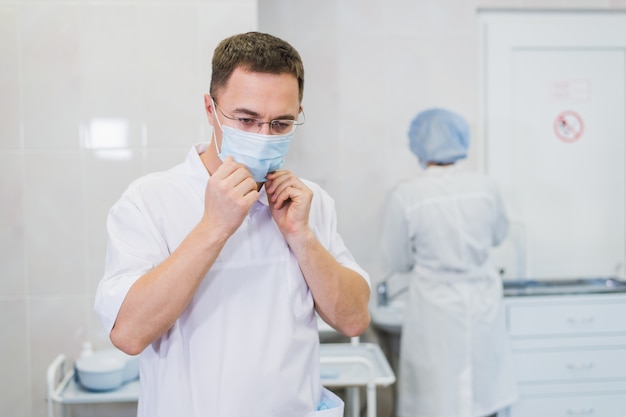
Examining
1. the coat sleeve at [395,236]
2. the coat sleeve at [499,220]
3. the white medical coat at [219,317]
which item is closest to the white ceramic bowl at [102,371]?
the white medical coat at [219,317]

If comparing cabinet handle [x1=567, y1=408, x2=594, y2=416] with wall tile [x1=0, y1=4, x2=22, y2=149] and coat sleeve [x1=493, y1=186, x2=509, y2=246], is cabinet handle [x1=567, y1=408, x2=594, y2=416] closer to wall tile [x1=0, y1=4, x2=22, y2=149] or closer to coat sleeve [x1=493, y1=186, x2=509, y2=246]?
coat sleeve [x1=493, y1=186, x2=509, y2=246]

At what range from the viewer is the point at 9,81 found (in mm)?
1744

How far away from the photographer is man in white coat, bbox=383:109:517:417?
85.0 inches

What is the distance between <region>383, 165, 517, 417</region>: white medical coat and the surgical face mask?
1.21m

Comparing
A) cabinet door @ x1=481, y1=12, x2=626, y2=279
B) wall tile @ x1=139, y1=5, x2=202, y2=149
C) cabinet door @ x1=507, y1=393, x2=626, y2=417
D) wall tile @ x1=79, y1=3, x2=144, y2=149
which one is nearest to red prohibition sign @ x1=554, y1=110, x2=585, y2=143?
cabinet door @ x1=481, y1=12, x2=626, y2=279

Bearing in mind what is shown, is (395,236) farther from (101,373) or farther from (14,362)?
(14,362)

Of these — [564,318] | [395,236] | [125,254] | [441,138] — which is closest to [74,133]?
[125,254]

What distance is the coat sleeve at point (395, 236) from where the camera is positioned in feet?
7.19

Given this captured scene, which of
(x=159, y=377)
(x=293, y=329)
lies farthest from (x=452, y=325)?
(x=159, y=377)

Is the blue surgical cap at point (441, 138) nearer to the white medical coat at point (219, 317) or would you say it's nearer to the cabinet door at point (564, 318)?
the cabinet door at point (564, 318)

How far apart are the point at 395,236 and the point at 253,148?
1277 millimetres

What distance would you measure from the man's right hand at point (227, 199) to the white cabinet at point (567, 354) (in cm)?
164

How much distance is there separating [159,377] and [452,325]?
4.56 ft

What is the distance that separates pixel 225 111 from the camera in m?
1.04
